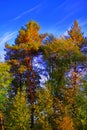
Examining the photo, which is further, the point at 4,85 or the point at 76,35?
the point at 76,35

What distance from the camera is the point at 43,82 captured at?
60.4 meters

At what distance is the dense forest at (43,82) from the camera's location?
51562 mm

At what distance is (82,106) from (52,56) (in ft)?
38.1

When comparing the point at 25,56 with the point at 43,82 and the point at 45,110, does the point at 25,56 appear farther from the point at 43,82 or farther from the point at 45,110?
the point at 45,110

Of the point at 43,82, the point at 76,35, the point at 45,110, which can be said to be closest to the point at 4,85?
the point at 43,82

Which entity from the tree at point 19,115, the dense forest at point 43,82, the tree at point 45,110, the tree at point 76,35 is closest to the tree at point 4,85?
the dense forest at point 43,82

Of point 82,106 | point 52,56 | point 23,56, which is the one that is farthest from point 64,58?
point 82,106

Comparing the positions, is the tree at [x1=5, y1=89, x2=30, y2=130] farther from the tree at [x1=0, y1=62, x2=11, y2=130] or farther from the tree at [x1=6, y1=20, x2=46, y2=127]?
the tree at [x1=6, y1=20, x2=46, y2=127]

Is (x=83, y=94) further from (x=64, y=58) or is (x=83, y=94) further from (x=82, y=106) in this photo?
(x=64, y=58)

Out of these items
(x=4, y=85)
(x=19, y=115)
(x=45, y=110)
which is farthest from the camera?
(x=4, y=85)

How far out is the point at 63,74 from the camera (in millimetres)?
58969

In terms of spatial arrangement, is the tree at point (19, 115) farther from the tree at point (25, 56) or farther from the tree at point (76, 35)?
the tree at point (76, 35)

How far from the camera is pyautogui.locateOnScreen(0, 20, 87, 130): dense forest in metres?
51.6

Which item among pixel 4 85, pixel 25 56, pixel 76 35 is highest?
pixel 76 35
